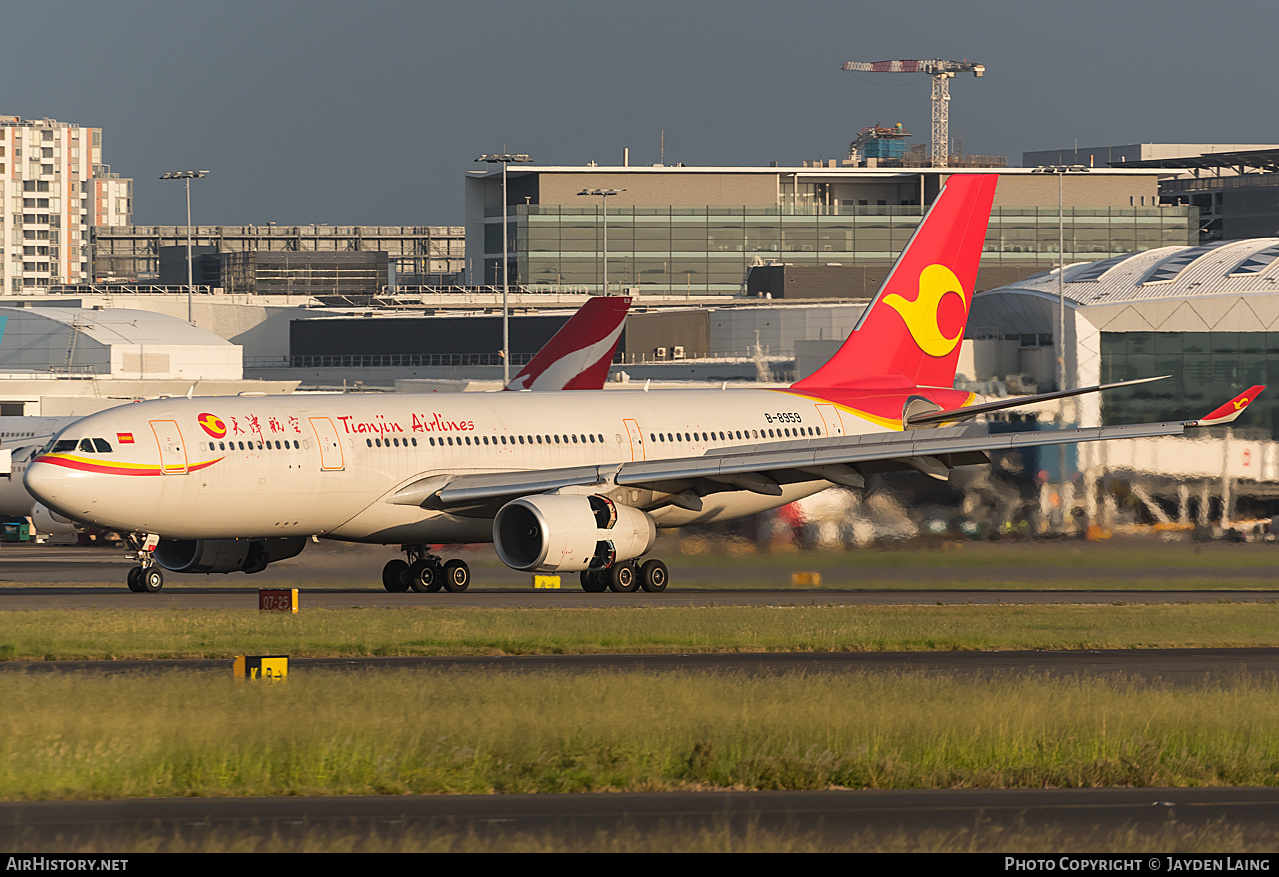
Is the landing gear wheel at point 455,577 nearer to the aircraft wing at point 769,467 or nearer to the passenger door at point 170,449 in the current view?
the aircraft wing at point 769,467

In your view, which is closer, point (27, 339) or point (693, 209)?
point (27, 339)

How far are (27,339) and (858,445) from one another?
8350cm

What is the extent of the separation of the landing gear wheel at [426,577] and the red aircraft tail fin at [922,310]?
40.3 ft

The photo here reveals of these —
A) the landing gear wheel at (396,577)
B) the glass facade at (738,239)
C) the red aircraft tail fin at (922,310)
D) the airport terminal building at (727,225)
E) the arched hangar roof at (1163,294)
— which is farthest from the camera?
the airport terminal building at (727,225)

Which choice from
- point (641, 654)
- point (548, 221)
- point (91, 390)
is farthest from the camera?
point (548, 221)

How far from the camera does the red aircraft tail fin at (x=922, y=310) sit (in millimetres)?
46875

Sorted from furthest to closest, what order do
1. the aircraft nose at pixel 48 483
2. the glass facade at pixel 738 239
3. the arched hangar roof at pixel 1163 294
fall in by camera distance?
1. the glass facade at pixel 738 239
2. the arched hangar roof at pixel 1163 294
3. the aircraft nose at pixel 48 483

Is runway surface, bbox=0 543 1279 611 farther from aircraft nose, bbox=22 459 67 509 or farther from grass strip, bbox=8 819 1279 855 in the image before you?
grass strip, bbox=8 819 1279 855

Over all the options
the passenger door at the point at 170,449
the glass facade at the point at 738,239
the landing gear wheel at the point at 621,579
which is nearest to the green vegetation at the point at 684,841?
the passenger door at the point at 170,449

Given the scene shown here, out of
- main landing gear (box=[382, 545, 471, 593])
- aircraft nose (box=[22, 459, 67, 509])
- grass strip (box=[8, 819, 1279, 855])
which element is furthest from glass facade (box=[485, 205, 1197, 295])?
grass strip (box=[8, 819, 1279, 855])

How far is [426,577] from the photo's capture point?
131 feet

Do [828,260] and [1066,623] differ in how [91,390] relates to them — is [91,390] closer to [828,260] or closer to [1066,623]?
[1066,623]
